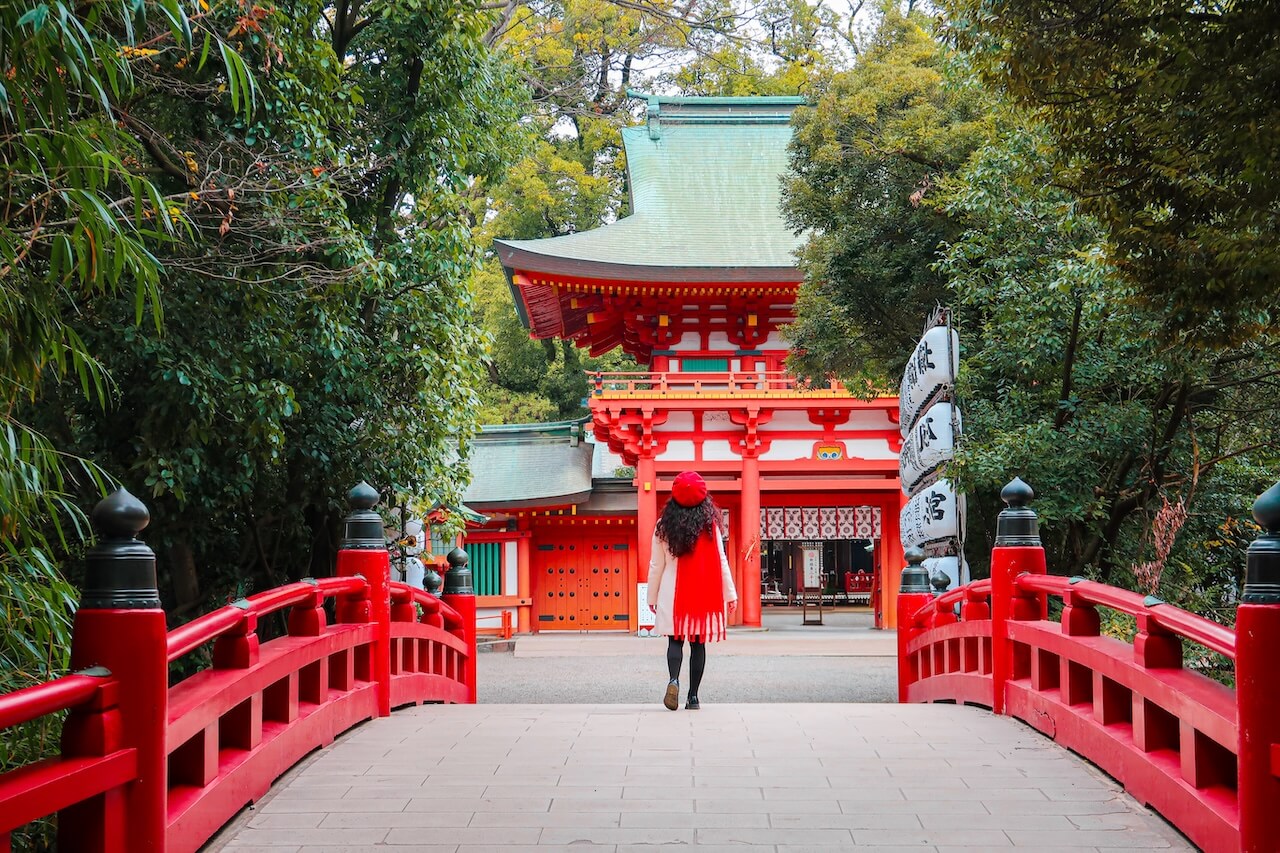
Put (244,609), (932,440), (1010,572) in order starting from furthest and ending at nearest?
(932,440) < (1010,572) < (244,609)

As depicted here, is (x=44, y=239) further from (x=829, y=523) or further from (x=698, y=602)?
(x=829, y=523)

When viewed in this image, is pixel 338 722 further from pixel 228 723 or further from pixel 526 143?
pixel 526 143

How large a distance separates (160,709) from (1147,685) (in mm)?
2947

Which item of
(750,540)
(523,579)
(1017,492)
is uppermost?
(1017,492)

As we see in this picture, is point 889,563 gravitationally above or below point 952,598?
below

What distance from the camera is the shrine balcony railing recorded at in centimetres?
1858

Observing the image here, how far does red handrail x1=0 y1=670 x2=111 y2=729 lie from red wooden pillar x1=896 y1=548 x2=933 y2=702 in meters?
6.76

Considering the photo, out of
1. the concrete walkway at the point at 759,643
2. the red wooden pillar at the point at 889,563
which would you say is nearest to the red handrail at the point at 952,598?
the concrete walkway at the point at 759,643

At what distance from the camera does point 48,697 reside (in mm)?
2533

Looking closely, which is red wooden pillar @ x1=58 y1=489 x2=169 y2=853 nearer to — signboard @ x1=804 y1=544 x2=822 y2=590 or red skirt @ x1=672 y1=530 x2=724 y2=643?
red skirt @ x1=672 y1=530 x2=724 y2=643

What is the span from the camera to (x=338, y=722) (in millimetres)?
5297

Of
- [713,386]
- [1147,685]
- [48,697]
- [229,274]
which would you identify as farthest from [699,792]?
[713,386]

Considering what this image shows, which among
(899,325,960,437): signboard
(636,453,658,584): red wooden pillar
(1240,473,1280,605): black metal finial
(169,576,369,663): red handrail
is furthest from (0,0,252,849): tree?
(636,453,658,584): red wooden pillar

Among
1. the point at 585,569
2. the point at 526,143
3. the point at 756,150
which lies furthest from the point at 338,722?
the point at 756,150
